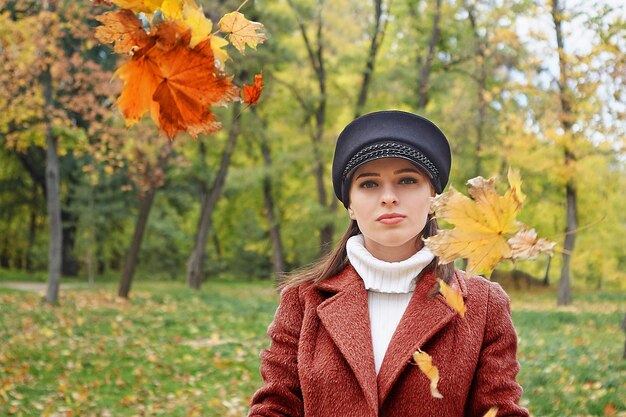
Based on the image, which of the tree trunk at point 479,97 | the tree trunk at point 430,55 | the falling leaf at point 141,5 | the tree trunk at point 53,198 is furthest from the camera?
the tree trunk at point 479,97

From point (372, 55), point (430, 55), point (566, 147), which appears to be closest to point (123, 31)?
point (566, 147)

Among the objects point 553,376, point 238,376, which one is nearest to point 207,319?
point 238,376

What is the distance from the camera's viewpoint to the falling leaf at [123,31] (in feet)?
3.00

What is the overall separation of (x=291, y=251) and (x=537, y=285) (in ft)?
35.2

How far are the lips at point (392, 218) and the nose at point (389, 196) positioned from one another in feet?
0.11

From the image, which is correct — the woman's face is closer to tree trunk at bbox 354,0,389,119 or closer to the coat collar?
the coat collar

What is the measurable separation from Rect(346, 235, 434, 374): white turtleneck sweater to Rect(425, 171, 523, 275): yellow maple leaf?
0.62 meters

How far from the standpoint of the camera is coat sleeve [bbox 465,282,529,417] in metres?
1.65

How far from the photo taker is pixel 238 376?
272 inches

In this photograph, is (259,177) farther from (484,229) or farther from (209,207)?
(484,229)

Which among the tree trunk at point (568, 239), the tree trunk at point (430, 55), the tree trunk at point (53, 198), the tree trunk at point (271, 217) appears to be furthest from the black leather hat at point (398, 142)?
the tree trunk at point (271, 217)

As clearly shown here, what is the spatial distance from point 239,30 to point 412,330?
996 mm

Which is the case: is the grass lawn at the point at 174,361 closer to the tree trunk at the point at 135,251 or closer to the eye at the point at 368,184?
the tree trunk at the point at 135,251

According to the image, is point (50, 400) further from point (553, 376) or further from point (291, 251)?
point (291, 251)
